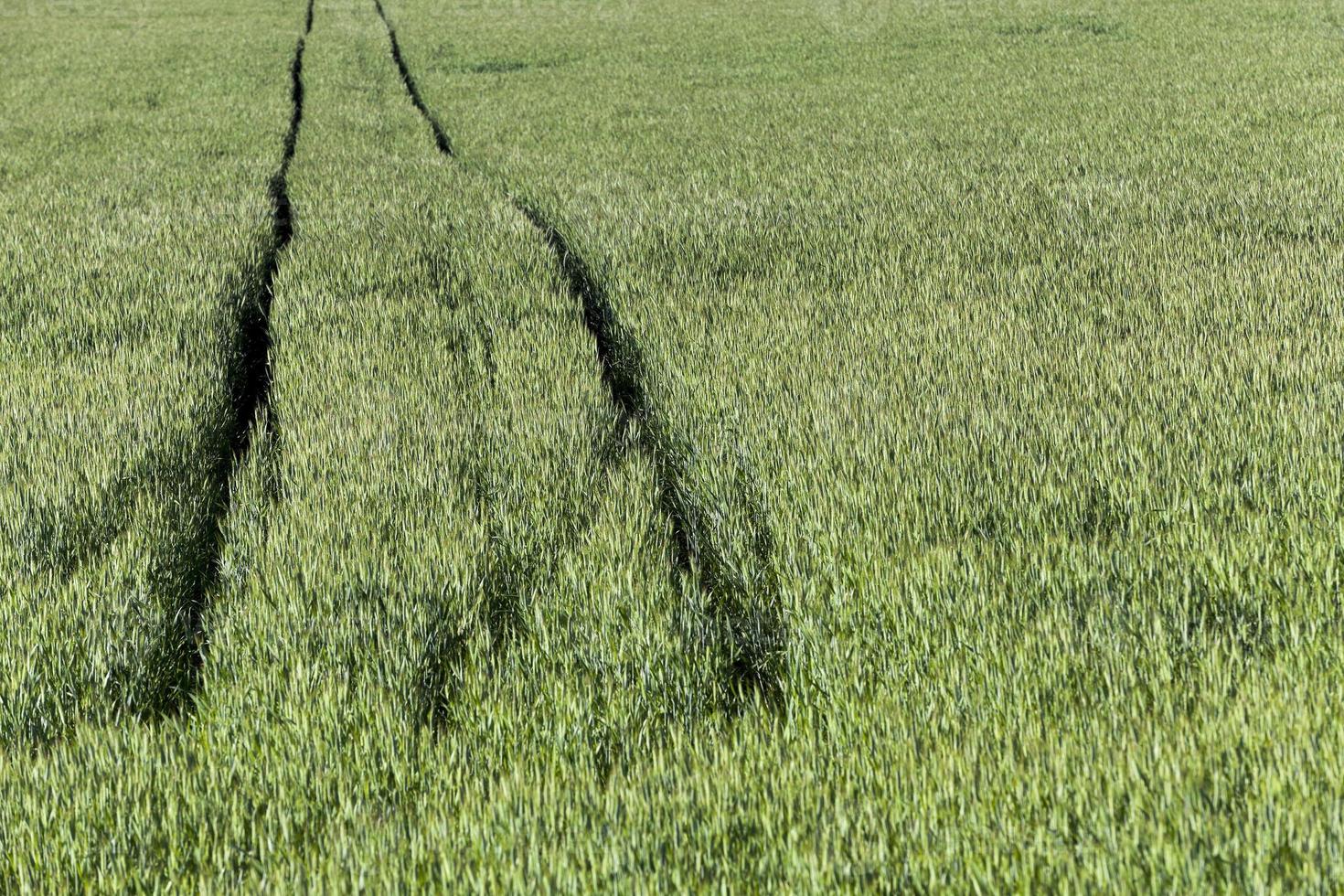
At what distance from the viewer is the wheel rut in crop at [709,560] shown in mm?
2635

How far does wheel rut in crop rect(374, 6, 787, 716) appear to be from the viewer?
2635 mm

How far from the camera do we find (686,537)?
11.7 feet

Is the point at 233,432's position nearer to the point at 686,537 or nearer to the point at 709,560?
the point at 686,537

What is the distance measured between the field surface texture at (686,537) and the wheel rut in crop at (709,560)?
0.02 meters

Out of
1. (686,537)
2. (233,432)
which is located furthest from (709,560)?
(233,432)

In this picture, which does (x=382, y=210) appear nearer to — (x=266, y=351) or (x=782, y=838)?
(x=266, y=351)

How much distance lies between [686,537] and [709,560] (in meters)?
0.29

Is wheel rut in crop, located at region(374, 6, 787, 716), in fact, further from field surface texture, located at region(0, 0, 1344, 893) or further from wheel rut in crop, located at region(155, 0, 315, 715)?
wheel rut in crop, located at region(155, 0, 315, 715)

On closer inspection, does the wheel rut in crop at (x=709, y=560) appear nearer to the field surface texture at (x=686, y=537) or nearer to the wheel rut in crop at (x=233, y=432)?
the field surface texture at (x=686, y=537)

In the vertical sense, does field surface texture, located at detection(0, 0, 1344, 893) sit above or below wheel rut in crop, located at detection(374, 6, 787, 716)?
above

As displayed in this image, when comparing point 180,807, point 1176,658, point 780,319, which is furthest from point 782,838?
point 780,319

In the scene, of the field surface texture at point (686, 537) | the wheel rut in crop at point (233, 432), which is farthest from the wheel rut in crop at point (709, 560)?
the wheel rut in crop at point (233, 432)

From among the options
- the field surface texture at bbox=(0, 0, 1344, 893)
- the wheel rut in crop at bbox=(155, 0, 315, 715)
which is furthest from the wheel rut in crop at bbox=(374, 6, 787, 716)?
the wheel rut in crop at bbox=(155, 0, 315, 715)

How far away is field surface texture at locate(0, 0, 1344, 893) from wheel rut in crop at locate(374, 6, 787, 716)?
2 centimetres
